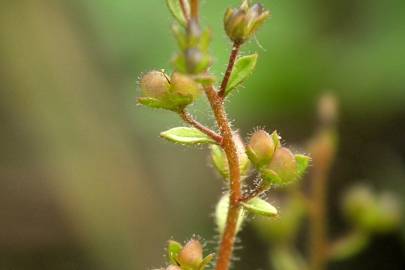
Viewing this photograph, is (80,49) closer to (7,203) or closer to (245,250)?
(7,203)

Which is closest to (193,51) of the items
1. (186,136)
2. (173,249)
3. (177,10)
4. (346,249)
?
(177,10)

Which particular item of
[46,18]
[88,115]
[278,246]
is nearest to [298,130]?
[88,115]

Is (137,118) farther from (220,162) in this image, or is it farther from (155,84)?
(155,84)

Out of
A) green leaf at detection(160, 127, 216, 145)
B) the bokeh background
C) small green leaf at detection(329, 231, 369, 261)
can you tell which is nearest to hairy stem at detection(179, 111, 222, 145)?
green leaf at detection(160, 127, 216, 145)

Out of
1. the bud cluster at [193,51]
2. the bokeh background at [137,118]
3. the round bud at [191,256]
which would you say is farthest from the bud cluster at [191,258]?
the bokeh background at [137,118]

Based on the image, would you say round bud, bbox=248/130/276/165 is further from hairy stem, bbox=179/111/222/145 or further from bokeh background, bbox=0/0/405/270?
bokeh background, bbox=0/0/405/270

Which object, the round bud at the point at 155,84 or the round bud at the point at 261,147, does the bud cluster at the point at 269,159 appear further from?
the round bud at the point at 155,84

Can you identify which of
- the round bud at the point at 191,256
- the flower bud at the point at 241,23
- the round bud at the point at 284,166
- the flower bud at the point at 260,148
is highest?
the flower bud at the point at 241,23
